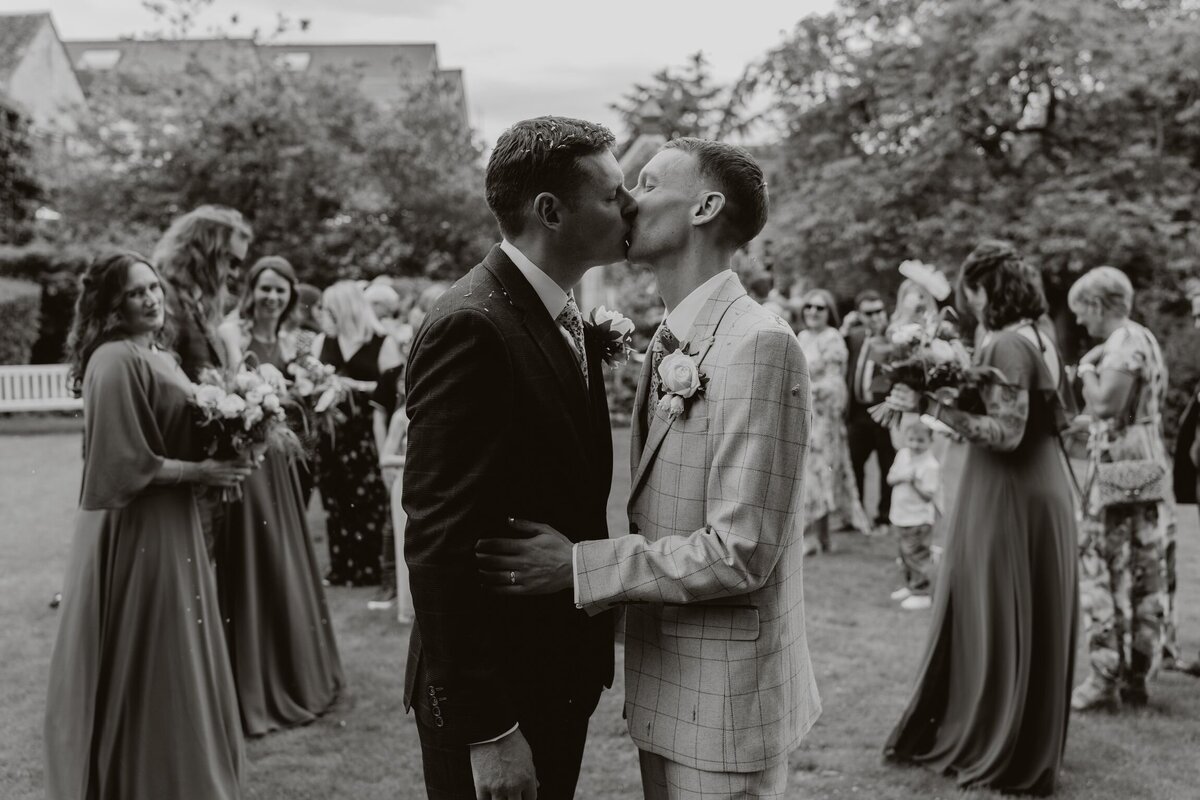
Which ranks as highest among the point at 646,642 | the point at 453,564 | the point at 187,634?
the point at 453,564

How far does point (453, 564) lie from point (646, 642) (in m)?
0.62

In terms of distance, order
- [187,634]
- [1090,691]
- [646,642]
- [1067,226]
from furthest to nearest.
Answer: [1067,226], [1090,691], [187,634], [646,642]

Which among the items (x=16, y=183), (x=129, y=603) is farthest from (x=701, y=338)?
(x=16, y=183)

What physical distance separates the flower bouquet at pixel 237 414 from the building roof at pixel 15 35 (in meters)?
36.6

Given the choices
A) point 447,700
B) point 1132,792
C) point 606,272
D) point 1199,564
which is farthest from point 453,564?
point 606,272

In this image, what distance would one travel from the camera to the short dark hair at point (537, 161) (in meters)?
A: 2.40

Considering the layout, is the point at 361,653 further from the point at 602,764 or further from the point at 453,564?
the point at 453,564

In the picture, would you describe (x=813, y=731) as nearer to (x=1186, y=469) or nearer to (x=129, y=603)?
(x=1186, y=469)

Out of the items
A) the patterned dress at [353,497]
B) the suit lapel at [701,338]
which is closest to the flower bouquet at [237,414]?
the suit lapel at [701,338]

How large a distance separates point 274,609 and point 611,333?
3.80 meters

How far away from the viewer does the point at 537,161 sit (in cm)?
240

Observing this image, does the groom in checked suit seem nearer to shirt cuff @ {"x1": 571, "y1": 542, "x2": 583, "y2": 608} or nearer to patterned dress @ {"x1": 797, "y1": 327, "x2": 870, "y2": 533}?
shirt cuff @ {"x1": 571, "y1": 542, "x2": 583, "y2": 608}

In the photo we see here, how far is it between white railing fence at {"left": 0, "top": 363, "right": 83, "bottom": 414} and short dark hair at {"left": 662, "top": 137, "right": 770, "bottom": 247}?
64.8ft

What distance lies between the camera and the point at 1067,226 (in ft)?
56.9
